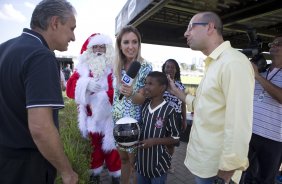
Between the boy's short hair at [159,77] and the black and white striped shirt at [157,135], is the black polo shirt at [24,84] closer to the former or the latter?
the black and white striped shirt at [157,135]

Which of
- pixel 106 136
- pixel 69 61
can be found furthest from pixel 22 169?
pixel 69 61

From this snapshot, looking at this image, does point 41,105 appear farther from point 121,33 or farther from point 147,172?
point 121,33

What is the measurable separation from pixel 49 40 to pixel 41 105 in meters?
0.54

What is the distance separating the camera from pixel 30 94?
1.57 meters

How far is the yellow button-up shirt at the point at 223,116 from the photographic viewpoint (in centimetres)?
175

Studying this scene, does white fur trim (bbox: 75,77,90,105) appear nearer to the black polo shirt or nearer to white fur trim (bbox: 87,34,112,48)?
white fur trim (bbox: 87,34,112,48)

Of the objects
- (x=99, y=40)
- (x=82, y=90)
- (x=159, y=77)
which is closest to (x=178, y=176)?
(x=82, y=90)

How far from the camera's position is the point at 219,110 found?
6.37ft

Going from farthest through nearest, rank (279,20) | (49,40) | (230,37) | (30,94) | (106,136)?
(230,37) < (279,20) < (106,136) < (49,40) < (30,94)

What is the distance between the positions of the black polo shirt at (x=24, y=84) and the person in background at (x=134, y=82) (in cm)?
120

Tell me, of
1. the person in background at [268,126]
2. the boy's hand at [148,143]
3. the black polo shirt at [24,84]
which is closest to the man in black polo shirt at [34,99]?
the black polo shirt at [24,84]

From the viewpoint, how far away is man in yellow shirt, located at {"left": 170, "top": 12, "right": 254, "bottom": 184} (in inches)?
69.1

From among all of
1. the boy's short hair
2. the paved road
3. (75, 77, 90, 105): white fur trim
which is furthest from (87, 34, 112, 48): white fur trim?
the paved road

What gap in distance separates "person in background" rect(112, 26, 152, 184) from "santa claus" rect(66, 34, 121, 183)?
49cm
